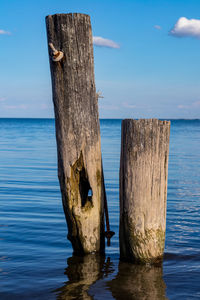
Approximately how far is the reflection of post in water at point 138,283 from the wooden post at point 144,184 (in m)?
0.17

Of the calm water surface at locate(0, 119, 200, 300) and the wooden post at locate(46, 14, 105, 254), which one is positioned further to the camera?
the wooden post at locate(46, 14, 105, 254)

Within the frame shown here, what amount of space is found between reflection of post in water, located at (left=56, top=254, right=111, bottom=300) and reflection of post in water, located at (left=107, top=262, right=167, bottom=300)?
25cm

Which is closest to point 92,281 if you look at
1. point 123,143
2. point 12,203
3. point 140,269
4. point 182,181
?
point 140,269

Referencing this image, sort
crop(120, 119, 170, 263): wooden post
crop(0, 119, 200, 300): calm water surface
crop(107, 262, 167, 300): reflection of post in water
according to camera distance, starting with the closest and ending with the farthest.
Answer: crop(107, 262, 167, 300): reflection of post in water → crop(0, 119, 200, 300): calm water surface → crop(120, 119, 170, 263): wooden post

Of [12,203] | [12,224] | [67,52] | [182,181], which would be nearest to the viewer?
[67,52]

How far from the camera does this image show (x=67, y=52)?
4.61 meters

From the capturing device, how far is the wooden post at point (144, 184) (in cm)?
457

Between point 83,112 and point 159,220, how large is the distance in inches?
66.1

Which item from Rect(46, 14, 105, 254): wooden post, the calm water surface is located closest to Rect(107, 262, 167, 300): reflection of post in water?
the calm water surface

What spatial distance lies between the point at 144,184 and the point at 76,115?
121cm

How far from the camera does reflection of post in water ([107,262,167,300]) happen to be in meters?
4.26

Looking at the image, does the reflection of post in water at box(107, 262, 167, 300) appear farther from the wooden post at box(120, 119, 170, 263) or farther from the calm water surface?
the wooden post at box(120, 119, 170, 263)

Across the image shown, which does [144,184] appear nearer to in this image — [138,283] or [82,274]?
[138,283]

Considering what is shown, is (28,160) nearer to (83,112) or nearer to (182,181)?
(182,181)
